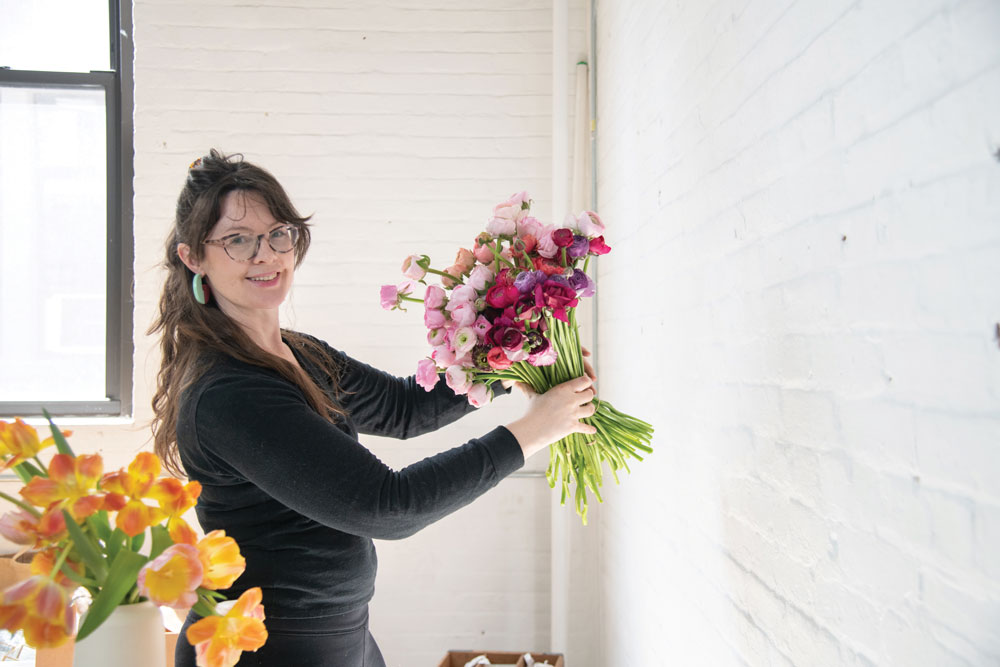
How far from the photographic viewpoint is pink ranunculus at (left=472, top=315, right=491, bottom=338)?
1.27 metres

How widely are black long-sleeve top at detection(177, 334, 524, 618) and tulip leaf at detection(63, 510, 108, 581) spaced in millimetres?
473

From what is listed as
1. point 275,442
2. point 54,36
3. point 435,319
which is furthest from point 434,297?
point 54,36

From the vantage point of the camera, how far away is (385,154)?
9.51ft

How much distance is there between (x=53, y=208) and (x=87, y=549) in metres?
2.81

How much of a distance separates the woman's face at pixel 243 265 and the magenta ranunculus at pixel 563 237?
0.58 m

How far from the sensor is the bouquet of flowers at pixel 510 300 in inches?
49.3

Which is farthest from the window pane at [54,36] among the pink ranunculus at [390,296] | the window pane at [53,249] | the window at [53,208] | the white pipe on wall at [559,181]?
the pink ranunculus at [390,296]

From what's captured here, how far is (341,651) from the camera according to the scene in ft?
4.68

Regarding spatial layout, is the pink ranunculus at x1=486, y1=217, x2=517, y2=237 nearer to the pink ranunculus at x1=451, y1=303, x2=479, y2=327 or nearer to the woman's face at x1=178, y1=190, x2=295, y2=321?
the pink ranunculus at x1=451, y1=303, x2=479, y2=327

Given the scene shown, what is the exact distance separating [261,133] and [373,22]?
1.97 ft

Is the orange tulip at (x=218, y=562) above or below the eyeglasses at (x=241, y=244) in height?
below

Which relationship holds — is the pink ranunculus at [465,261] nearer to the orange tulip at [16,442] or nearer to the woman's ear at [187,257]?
the woman's ear at [187,257]

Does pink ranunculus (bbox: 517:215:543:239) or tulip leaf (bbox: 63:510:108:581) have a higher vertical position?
pink ranunculus (bbox: 517:215:543:239)

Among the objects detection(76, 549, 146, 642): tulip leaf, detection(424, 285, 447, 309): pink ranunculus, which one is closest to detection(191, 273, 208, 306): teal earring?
detection(424, 285, 447, 309): pink ranunculus
